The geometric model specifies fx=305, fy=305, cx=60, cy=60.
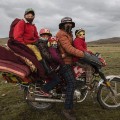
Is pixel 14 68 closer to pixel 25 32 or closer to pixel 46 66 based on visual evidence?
pixel 46 66

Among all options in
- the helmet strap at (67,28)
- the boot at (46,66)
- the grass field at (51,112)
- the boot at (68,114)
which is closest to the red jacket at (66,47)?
the helmet strap at (67,28)

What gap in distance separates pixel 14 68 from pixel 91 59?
204 centimetres

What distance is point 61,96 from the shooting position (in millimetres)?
7938

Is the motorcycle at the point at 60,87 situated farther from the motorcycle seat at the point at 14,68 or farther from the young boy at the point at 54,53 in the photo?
the young boy at the point at 54,53

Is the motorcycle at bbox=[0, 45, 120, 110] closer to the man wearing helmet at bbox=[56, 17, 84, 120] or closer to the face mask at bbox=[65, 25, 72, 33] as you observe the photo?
the man wearing helmet at bbox=[56, 17, 84, 120]

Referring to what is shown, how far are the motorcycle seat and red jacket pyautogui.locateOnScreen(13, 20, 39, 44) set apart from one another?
633 millimetres

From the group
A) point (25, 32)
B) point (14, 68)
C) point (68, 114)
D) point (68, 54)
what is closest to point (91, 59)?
point (68, 54)

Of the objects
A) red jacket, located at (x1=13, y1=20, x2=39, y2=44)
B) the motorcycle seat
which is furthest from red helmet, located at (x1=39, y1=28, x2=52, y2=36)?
the motorcycle seat

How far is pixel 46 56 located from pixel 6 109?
2439 millimetres

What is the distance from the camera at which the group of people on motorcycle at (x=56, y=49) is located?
7488mm

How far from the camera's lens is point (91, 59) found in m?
7.89

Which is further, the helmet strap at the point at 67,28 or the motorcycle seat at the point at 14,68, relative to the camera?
the helmet strap at the point at 67,28

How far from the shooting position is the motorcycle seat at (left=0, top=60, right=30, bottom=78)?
7031mm

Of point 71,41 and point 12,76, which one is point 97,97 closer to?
point 71,41
